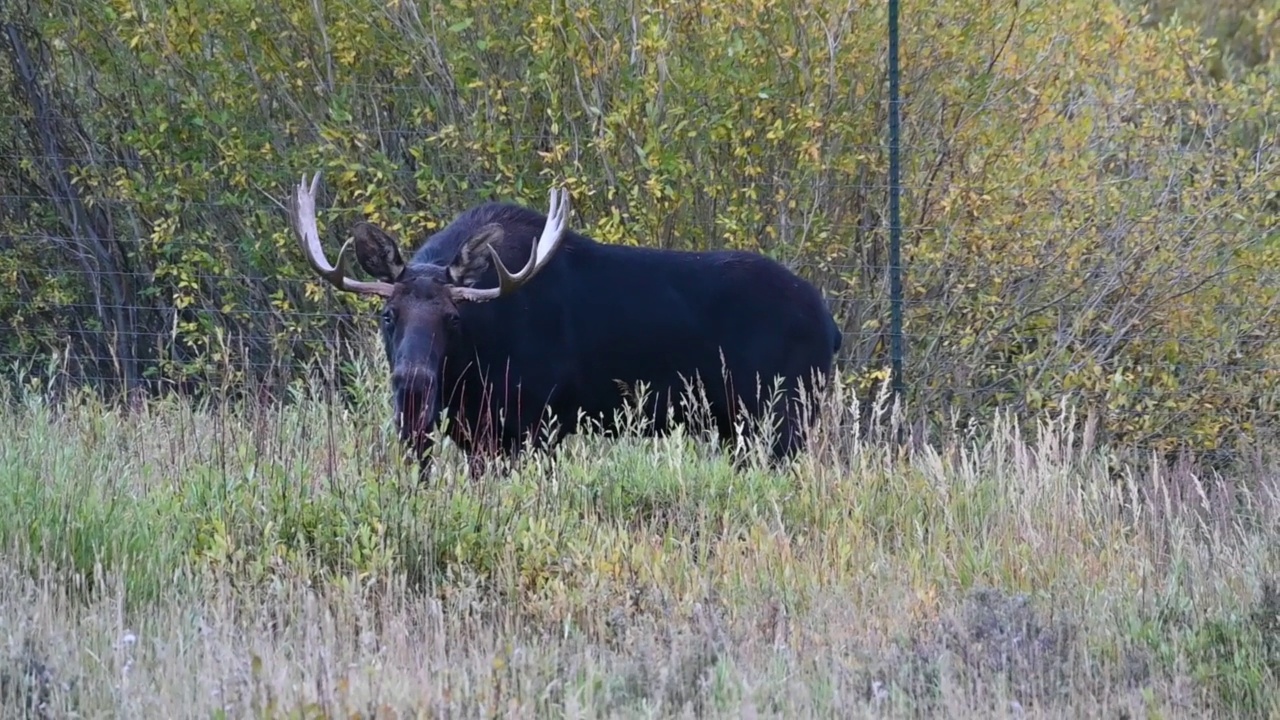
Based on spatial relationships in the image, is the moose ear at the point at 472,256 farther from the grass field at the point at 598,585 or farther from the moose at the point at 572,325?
the grass field at the point at 598,585

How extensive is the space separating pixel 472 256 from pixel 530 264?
0.32 metres

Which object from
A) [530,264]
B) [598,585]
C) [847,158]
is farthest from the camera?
[847,158]

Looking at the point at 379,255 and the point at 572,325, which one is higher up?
the point at 379,255

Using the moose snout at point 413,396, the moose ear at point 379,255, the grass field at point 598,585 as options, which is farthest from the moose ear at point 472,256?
the grass field at point 598,585

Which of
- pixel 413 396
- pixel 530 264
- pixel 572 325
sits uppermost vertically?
→ pixel 530 264

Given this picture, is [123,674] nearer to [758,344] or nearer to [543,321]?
[543,321]

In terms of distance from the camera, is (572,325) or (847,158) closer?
(572,325)

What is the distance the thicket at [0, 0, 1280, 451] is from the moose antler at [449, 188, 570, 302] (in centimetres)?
152

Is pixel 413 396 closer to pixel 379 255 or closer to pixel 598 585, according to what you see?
pixel 379 255

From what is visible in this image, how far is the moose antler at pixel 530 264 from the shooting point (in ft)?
24.4

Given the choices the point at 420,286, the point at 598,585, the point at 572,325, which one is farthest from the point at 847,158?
the point at 598,585

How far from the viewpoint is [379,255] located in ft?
25.0

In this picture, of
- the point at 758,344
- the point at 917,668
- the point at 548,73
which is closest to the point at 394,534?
the point at 917,668

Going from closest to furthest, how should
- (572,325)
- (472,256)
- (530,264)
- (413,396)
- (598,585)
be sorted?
1. (598,585)
2. (413,396)
3. (530,264)
4. (472,256)
5. (572,325)
